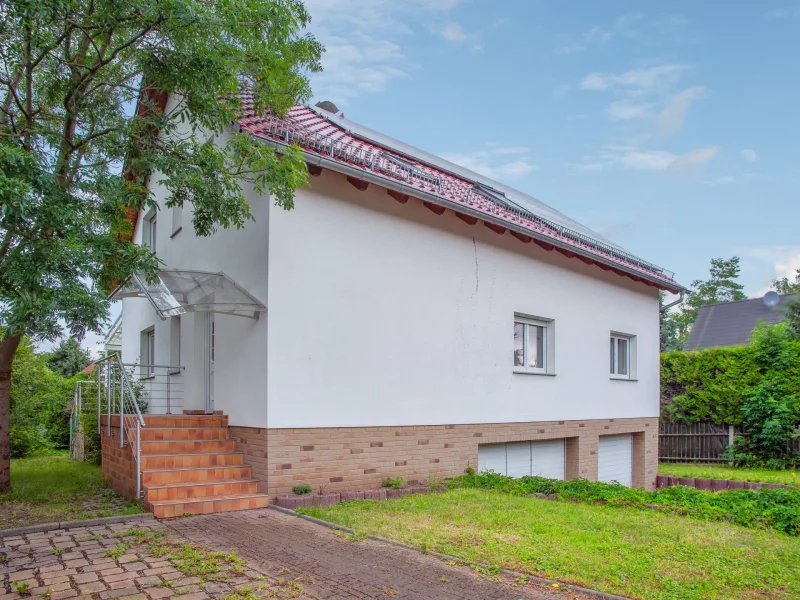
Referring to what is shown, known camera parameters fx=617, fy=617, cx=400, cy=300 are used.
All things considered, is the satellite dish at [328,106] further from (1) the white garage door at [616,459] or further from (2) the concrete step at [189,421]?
(1) the white garage door at [616,459]

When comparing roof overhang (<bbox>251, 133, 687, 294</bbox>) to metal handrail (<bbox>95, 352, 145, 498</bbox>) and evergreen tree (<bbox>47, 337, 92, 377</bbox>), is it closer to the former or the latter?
metal handrail (<bbox>95, 352, 145, 498</bbox>)

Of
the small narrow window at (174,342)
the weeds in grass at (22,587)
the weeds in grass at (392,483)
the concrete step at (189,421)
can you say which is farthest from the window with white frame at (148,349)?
the weeds in grass at (22,587)

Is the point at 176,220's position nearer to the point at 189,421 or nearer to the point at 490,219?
the point at 189,421

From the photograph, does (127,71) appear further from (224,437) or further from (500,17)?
(500,17)

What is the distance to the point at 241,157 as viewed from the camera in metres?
7.82

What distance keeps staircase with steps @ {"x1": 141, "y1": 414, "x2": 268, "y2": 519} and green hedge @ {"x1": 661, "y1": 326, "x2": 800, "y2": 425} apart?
1477 cm

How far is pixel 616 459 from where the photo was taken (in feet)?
50.1

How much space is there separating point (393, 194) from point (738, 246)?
2167 inches

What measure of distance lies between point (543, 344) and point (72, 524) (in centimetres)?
923

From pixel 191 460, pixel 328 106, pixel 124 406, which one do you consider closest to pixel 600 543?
pixel 191 460

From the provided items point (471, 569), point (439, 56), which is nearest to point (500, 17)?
point (439, 56)

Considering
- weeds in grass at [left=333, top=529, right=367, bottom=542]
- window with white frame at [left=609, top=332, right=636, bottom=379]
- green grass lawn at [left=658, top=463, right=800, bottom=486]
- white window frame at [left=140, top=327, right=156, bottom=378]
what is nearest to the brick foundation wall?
weeds in grass at [left=333, top=529, right=367, bottom=542]

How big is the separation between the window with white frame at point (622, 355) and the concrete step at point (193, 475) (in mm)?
10246

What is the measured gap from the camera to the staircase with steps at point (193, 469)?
24.1ft
